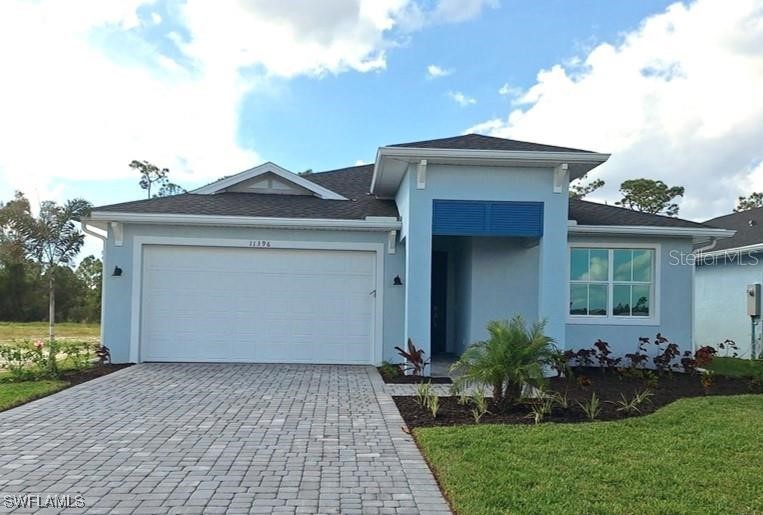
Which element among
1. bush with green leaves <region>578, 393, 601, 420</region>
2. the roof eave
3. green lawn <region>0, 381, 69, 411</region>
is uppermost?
the roof eave

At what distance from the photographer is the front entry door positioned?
14.5 m

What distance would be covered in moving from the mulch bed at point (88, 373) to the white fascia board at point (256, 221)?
281cm

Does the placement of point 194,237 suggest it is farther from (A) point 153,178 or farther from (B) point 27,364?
(A) point 153,178

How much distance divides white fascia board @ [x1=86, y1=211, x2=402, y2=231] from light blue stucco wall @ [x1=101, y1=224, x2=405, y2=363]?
0.17 meters

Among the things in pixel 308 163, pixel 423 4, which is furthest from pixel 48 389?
pixel 308 163

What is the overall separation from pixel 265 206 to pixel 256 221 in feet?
3.27

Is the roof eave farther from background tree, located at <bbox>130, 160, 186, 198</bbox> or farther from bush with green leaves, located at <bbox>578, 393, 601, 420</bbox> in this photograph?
background tree, located at <bbox>130, 160, 186, 198</bbox>

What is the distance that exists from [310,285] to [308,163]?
2307 centimetres

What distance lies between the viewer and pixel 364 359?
12109 mm

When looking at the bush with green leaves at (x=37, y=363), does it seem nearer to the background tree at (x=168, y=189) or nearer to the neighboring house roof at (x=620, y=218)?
the neighboring house roof at (x=620, y=218)

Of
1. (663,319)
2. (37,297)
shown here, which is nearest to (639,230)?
(663,319)

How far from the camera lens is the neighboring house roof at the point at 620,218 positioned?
12.5 meters

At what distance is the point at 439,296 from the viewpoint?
14.6 meters

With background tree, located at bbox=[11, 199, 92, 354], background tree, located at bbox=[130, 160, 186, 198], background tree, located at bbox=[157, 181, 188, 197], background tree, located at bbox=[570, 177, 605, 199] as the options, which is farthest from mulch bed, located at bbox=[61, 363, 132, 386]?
background tree, located at bbox=[570, 177, 605, 199]
